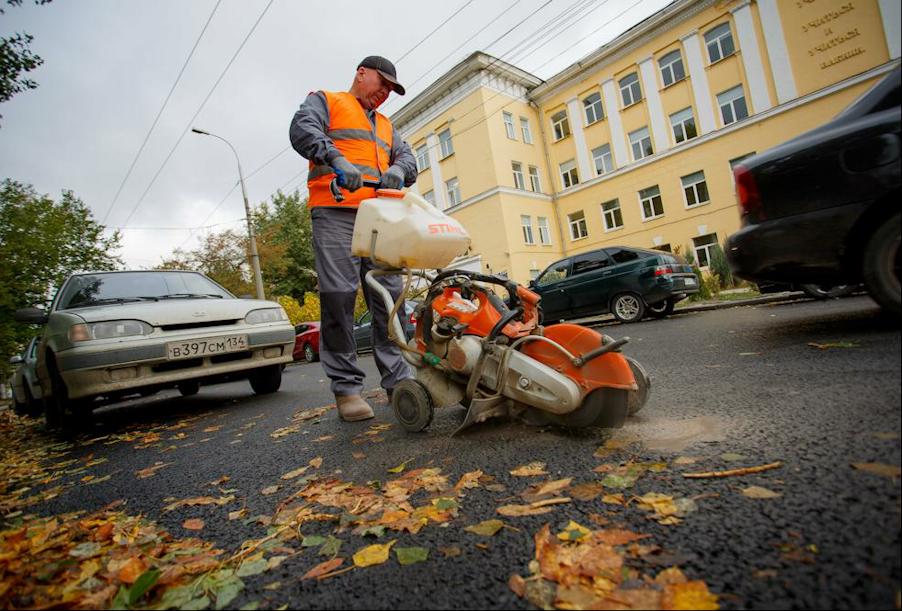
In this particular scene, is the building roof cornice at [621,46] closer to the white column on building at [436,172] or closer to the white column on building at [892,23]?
the white column on building at [436,172]

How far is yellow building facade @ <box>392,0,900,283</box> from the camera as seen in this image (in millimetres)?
15625

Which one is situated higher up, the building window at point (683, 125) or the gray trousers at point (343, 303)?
the building window at point (683, 125)

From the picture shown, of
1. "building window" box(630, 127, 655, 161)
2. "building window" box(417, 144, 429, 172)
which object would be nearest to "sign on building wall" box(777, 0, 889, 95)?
"building window" box(630, 127, 655, 161)

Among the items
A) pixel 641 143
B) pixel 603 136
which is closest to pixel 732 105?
pixel 641 143

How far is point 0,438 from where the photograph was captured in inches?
199

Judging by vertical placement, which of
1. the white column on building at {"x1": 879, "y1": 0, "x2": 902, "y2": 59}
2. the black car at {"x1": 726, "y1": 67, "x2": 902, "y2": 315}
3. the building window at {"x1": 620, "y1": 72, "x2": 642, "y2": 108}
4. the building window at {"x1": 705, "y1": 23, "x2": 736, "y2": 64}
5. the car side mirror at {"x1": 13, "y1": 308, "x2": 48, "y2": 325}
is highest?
the building window at {"x1": 620, "y1": 72, "x2": 642, "y2": 108}

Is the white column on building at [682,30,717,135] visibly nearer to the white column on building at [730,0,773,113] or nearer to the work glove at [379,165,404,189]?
the white column on building at [730,0,773,113]

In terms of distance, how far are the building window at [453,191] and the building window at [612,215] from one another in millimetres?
7942

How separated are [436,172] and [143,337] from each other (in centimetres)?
2302

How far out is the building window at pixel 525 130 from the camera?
24.0 m

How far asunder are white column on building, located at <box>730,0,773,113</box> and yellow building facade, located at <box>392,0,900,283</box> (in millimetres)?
48

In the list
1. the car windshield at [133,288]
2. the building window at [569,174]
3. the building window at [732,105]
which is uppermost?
the building window at [569,174]

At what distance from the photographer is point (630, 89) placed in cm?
1988

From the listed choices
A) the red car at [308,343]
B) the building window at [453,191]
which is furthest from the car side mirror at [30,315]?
the building window at [453,191]
